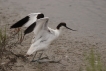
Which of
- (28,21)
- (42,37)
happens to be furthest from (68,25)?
(28,21)

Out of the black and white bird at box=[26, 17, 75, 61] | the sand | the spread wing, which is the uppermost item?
the spread wing

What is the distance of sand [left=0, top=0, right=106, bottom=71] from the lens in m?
7.04

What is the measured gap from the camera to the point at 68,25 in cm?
991

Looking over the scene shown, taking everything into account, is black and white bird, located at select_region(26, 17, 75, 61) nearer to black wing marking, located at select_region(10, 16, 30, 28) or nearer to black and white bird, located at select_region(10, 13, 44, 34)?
black and white bird, located at select_region(10, 13, 44, 34)

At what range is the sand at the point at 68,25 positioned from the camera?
23.1ft

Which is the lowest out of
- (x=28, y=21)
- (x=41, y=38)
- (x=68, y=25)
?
(x=68, y=25)

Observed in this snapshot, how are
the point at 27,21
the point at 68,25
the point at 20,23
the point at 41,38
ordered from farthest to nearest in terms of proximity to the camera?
the point at 68,25
the point at 41,38
the point at 27,21
the point at 20,23

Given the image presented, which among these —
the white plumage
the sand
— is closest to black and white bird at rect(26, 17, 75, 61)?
the white plumage

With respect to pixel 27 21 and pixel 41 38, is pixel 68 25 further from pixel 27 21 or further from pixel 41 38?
pixel 27 21

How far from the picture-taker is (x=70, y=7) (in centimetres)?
1165

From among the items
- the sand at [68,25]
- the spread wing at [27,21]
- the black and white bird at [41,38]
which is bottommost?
the sand at [68,25]

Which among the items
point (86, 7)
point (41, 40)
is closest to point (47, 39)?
point (41, 40)

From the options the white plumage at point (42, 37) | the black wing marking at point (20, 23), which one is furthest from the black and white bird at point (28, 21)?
the white plumage at point (42, 37)

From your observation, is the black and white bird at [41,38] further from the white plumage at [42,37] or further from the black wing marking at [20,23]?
the black wing marking at [20,23]
